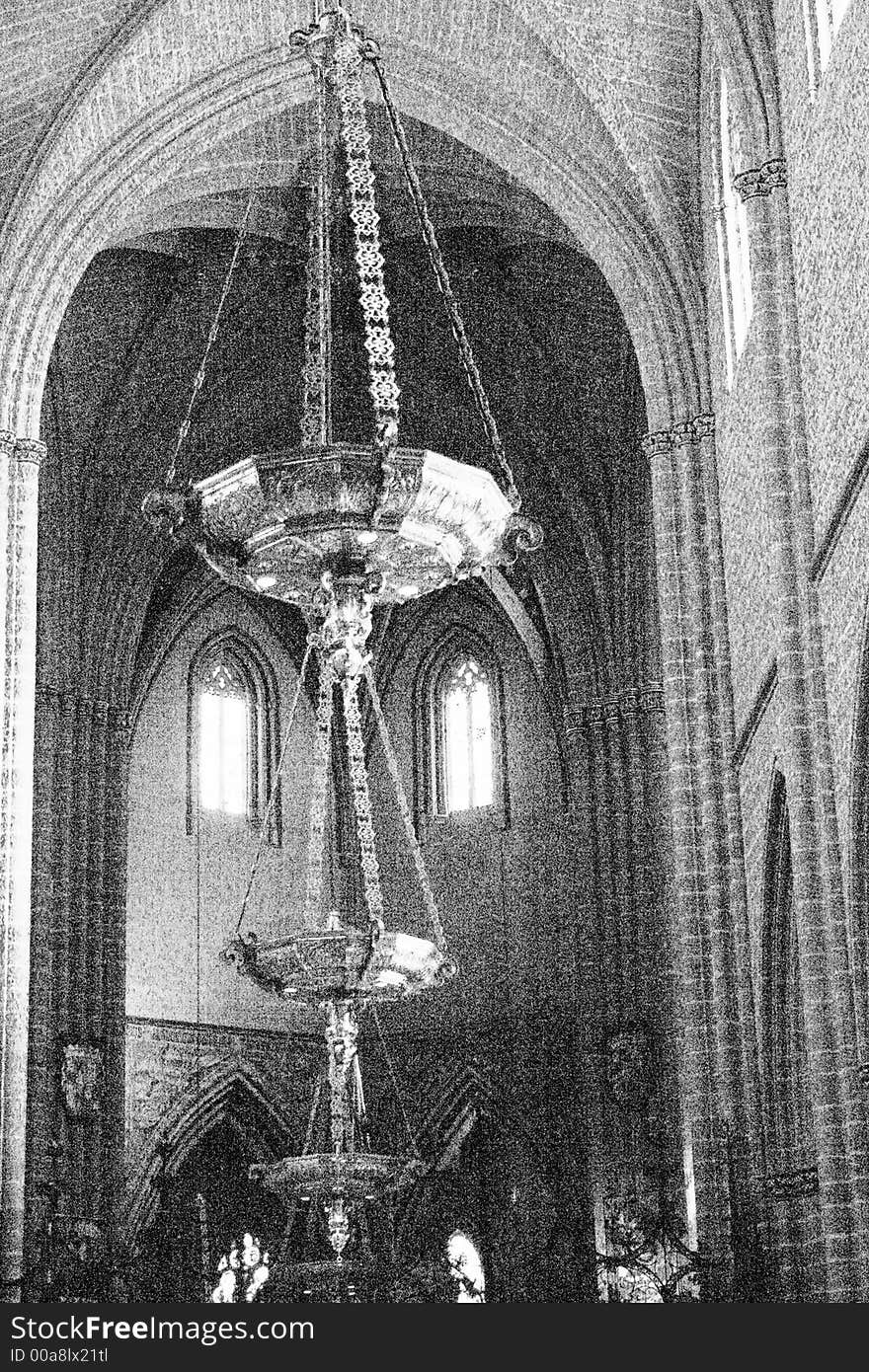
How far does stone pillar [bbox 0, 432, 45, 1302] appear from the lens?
15.5 m

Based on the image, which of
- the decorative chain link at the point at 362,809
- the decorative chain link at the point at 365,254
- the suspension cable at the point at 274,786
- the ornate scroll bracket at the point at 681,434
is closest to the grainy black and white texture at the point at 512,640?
the ornate scroll bracket at the point at 681,434

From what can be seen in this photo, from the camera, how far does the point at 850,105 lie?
1300 cm

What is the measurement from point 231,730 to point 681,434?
9.78 meters

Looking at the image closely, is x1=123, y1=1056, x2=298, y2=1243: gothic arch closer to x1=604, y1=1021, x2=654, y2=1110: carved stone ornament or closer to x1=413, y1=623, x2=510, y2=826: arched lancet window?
x1=413, y1=623, x2=510, y2=826: arched lancet window

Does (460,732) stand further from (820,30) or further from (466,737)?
(820,30)

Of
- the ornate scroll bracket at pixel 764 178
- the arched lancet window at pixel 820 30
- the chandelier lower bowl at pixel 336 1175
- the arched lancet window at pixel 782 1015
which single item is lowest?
the chandelier lower bowl at pixel 336 1175

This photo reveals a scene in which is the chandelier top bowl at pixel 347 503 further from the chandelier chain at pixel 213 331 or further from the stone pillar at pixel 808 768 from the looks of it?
the stone pillar at pixel 808 768

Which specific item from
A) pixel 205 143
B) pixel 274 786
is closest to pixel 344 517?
pixel 205 143

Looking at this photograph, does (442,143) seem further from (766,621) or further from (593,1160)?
(593,1160)

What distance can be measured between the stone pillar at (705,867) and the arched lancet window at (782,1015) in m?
0.18

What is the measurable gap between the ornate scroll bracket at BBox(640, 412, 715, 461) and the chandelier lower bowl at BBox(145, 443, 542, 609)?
4.32 metres

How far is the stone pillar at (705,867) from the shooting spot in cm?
1579

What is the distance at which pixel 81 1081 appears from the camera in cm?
2219

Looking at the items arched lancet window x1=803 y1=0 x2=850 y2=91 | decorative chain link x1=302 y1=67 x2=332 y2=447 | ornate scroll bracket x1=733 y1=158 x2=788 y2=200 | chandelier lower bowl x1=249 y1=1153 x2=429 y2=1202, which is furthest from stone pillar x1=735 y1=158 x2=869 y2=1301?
chandelier lower bowl x1=249 y1=1153 x2=429 y2=1202
